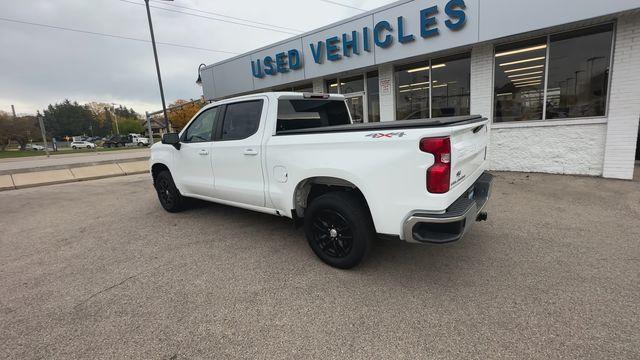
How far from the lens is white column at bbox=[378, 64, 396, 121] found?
9.41 m

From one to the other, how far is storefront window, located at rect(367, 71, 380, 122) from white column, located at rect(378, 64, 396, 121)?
0.28 meters

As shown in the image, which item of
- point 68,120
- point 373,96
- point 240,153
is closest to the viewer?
point 240,153

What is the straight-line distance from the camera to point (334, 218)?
3.23 metres

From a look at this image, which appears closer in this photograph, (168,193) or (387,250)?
(387,250)

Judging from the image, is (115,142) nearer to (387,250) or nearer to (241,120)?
(241,120)

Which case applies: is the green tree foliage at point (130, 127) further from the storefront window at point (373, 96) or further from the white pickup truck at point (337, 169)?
the white pickup truck at point (337, 169)

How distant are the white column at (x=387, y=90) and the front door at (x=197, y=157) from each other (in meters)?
6.42

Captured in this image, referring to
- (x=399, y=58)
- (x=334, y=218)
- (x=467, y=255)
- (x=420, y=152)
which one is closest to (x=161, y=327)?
(x=334, y=218)

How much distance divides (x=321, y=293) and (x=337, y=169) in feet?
3.90

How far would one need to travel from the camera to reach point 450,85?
8.53m

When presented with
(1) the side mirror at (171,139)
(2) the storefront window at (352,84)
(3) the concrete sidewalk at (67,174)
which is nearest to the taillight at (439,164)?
(1) the side mirror at (171,139)

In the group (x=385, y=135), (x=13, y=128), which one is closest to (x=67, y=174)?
(x=385, y=135)

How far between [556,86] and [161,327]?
8.89m

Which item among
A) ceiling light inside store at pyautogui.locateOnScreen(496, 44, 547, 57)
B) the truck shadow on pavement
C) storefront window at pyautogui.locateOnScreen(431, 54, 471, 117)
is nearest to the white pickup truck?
the truck shadow on pavement
